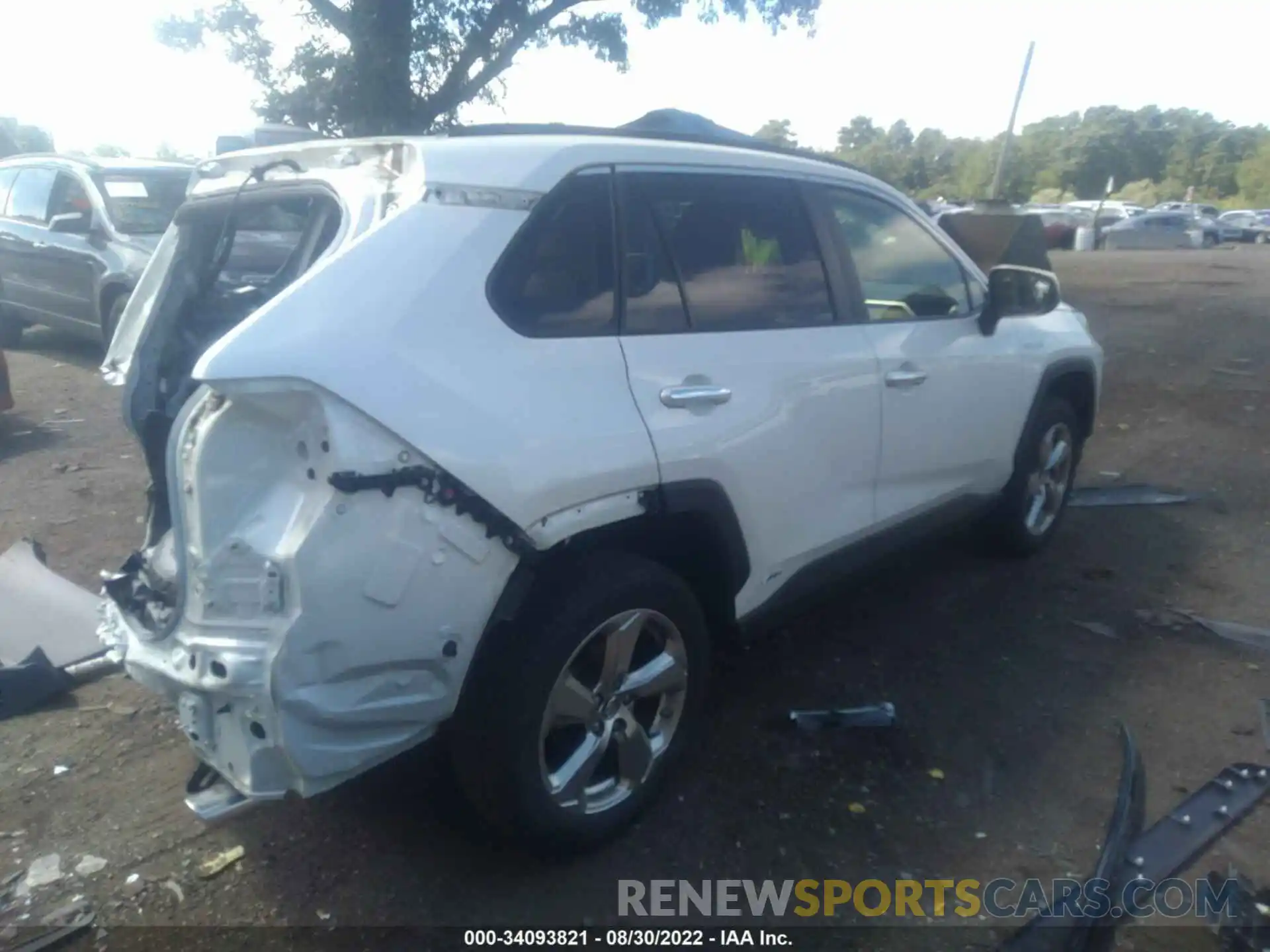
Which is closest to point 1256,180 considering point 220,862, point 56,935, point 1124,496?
point 1124,496

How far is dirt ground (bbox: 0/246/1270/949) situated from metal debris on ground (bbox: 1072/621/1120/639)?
0.10ft

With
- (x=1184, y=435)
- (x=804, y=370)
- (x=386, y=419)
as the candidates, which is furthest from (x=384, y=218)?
(x=1184, y=435)

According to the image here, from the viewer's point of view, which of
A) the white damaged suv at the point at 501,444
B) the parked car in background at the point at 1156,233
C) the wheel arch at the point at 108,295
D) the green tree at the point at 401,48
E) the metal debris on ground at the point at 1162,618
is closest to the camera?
the white damaged suv at the point at 501,444

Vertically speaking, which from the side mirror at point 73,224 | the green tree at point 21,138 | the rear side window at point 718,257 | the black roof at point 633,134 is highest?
the black roof at point 633,134

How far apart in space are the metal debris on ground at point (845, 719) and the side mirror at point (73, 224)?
26.5 ft

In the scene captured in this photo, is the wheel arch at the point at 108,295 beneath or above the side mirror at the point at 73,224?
beneath

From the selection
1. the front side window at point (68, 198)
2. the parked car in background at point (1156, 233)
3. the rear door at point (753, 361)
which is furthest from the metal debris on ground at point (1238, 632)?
the parked car in background at point (1156, 233)

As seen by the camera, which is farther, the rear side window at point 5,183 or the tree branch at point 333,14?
the tree branch at point 333,14

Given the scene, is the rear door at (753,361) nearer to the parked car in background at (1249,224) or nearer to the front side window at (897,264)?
the front side window at (897,264)

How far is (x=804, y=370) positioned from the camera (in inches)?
133

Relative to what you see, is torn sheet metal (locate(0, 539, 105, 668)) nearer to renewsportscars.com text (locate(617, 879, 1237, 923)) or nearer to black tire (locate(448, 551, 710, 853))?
black tire (locate(448, 551, 710, 853))

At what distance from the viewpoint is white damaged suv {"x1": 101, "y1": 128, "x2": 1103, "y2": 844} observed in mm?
2363

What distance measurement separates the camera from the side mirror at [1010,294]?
436 centimetres

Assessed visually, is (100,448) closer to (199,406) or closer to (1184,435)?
(199,406)
